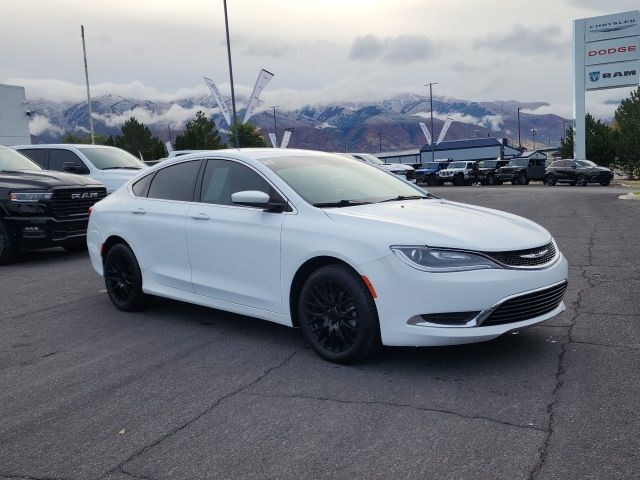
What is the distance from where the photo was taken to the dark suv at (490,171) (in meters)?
40.4

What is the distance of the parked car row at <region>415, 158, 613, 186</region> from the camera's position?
1375 inches

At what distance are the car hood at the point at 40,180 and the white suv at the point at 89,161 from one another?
2125mm

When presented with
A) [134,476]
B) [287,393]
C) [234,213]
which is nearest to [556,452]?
[287,393]

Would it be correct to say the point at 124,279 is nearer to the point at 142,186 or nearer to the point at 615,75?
the point at 142,186

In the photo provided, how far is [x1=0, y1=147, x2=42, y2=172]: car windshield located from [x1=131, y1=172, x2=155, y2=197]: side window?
18.0 feet

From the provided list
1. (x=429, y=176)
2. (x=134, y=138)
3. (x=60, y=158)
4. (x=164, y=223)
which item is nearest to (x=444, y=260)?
(x=164, y=223)

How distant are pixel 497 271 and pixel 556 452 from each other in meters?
1.34

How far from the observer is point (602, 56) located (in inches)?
1743

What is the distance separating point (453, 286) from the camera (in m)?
4.21

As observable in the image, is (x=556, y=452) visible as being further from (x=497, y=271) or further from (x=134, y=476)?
(x=134, y=476)

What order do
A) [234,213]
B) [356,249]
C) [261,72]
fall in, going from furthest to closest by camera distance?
[261,72] < [234,213] < [356,249]

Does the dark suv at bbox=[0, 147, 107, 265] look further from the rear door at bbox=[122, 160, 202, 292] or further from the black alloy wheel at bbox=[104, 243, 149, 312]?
the rear door at bbox=[122, 160, 202, 292]

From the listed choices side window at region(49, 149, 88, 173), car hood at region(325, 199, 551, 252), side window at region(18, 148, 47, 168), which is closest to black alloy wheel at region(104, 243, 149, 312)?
car hood at region(325, 199, 551, 252)

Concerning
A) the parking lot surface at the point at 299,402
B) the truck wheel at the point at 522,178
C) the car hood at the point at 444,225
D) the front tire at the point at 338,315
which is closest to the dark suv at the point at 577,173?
the truck wheel at the point at 522,178
